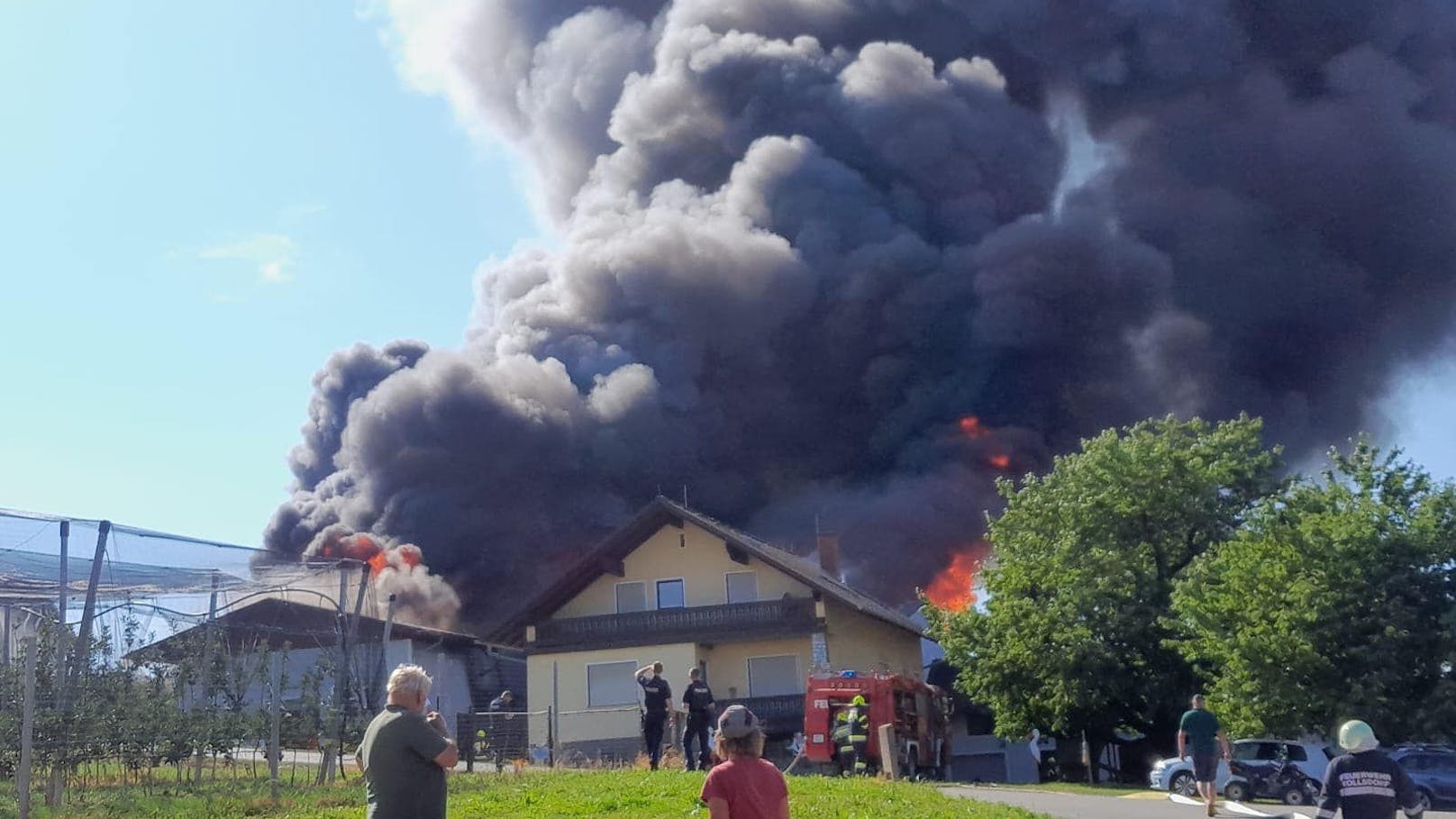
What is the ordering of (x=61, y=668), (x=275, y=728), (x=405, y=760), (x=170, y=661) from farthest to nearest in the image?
(x=170, y=661) < (x=275, y=728) < (x=61, y=668) < (x=405, y=760)

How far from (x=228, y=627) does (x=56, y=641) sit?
8.79 feet

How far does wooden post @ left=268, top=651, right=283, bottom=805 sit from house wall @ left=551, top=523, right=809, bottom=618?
18791mm

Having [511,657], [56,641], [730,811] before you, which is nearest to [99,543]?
[56,641]

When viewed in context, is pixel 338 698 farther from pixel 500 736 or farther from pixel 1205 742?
pixel 1205 742

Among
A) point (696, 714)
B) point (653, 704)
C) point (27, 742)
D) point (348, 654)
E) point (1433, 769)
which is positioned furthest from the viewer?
point (1433, 769)

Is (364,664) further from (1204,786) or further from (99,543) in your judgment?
(1204,786)

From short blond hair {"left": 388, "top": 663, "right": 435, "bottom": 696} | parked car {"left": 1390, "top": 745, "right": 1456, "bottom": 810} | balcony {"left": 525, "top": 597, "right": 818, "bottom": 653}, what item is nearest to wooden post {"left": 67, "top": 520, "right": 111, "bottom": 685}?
short blond hair {"left": 388, "top": 663, "right": 435, "bottom": 696}

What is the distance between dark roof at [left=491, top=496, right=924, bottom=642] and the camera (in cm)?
3222

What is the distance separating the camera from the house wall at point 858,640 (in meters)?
33.0

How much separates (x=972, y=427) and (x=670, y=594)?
15.9 m

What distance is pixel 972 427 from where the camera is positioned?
151ft

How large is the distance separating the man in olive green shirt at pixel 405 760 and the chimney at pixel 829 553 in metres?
33.7

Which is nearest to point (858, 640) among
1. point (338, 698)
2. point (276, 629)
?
point (338, 698)

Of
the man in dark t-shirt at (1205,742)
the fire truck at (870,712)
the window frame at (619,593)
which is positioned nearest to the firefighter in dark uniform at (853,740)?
the fire truck at (870,712)
